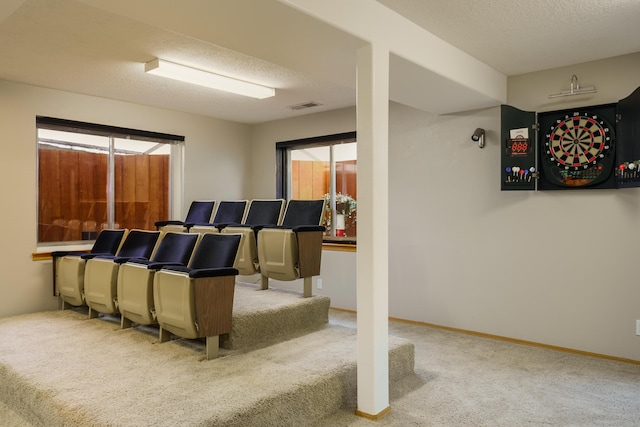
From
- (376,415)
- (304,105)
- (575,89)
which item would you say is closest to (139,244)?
(304,105)

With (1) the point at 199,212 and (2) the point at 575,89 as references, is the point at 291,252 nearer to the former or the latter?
(1) the point at 199,212

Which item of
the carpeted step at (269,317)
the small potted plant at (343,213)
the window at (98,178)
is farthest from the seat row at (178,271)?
the small potted plant at (343,213)

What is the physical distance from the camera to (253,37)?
2865 mm

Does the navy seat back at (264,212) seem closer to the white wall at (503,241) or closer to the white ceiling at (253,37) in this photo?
the white wall at (503,241)

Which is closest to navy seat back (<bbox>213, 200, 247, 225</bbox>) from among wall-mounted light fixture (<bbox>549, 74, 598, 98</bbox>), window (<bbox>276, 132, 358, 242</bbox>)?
window (<bbox>276, 132, 358, 242</bbox>)

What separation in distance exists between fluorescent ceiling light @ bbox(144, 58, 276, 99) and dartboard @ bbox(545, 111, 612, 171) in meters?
2.83

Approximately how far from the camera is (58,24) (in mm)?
3342

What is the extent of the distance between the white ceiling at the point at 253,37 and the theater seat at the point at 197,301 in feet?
4.98

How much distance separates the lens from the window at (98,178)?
5.17m

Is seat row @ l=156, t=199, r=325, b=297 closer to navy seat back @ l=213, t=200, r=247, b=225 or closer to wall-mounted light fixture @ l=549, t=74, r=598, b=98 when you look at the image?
navy seat back @ l=213, t=200, r=247, b=225

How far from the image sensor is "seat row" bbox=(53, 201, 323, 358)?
321cm

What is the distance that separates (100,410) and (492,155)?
3951mm

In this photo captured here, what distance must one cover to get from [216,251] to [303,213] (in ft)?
4.69

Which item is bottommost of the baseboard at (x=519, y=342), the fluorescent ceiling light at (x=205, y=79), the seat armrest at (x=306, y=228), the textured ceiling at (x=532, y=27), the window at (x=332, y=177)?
the baseboard at (x=519, y=342)
